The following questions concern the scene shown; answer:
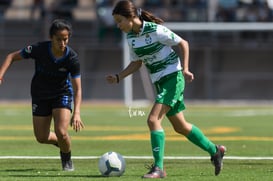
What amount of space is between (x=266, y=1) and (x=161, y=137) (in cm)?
2829

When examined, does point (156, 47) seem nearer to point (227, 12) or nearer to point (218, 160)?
point (218, 160)

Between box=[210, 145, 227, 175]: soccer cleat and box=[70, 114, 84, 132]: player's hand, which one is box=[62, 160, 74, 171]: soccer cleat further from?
box=[210, 145, 227, 175]: soccer cleat

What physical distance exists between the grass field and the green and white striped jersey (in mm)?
686

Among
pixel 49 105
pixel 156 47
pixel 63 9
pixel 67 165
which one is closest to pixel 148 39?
pixel 156 47

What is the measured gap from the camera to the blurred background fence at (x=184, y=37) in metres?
37.3

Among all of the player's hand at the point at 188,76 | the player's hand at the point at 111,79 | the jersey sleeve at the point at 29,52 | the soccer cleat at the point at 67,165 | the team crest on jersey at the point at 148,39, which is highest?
the team crest on jersey at the point at 148,39

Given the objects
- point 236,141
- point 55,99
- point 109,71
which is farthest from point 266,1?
point 55,99

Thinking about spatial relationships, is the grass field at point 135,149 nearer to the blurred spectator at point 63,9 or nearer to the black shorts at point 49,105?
the black shorts at point 49,105

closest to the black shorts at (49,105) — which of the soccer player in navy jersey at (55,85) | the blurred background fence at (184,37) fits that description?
the soccer player in navy jersey at (55,85)

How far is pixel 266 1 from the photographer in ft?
124

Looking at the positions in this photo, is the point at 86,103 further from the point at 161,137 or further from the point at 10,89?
the point at 161,137

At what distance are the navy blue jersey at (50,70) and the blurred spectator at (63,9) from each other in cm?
2796

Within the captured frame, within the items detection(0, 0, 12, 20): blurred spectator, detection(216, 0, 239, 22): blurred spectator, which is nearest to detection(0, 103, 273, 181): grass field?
detection(216, 0, 239, 22): blurred spectator

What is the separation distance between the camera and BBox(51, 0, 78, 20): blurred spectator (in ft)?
129
